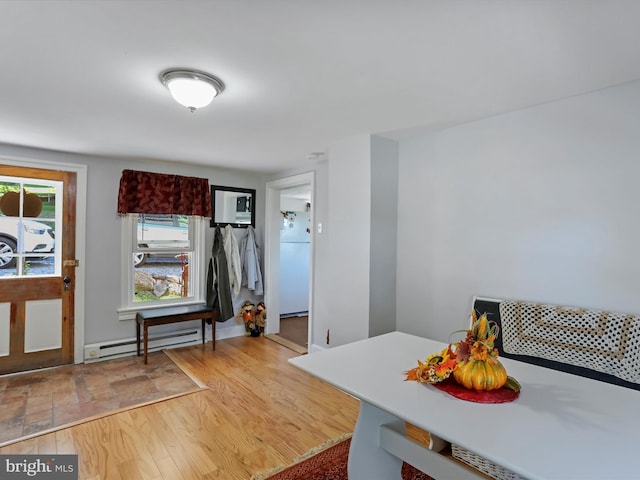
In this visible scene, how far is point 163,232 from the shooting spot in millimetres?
4273

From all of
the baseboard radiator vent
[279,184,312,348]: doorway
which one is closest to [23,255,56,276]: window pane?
the baseboard radiator vent

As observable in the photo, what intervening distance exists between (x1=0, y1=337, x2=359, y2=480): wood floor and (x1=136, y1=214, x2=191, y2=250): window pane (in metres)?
1.65

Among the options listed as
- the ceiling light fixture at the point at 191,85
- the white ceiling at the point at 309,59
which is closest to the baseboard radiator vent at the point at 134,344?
the white ceiling at the point at 309,59

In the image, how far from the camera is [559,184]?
7.25ft

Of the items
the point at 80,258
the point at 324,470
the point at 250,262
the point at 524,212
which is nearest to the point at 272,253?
the point at 250,262

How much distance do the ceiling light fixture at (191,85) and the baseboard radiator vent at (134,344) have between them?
3.09 metres

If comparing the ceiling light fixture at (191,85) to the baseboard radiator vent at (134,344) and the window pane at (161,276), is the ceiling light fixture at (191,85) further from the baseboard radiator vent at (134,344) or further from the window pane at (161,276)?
the baseboard radiator vent at (134,344)

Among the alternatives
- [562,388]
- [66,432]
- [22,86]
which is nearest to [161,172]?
[22,86]

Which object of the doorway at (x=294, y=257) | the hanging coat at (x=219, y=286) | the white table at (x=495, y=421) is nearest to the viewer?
the white table at (x=495, y=421)

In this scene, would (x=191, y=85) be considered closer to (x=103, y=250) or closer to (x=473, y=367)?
(x=473, y=367)

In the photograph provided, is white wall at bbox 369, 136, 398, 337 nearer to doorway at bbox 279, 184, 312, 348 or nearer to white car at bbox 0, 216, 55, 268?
doorway at bbox 279, 184, 312, 348

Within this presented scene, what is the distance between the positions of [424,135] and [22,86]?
2.74 metres

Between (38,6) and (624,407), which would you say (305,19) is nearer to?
(38,6)

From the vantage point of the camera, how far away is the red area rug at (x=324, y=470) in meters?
1.99
